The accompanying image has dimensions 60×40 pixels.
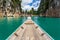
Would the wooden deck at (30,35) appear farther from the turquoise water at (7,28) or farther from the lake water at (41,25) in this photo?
the turquoise water at (7,28)

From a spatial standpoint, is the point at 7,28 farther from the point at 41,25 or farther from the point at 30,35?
the point at 30,35

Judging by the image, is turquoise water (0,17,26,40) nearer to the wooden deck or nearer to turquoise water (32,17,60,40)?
turquoise water (32,17,60,40)

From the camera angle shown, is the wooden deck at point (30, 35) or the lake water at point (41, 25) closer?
the wooden deck at point (30, 35)

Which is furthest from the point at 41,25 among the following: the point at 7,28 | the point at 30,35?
the point at 30,35

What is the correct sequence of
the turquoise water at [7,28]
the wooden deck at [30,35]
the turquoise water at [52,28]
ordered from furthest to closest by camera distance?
the turquoise water at [52,28]
the turquoise water at [7,28]
the wooden deck at [30,35]

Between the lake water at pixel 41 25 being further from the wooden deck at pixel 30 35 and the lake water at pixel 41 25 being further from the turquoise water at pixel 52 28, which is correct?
the wooden deck at pixel 30 35

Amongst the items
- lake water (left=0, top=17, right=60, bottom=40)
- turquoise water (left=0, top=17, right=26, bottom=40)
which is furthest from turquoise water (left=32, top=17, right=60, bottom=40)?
turquoise water (left=0, top=17, right=26, bottom=40)

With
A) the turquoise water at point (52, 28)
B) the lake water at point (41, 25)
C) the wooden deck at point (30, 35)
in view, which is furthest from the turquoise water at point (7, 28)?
the wooden deck at point (30, 35)

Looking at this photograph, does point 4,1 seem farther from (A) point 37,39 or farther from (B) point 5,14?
(A) point 37,39

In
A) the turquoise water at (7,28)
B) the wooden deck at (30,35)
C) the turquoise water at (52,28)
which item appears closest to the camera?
the wooden deck at (30,35)

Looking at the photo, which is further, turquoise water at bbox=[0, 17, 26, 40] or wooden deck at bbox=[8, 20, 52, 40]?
turquoise water at bbox=[0, 17, 26, 40]

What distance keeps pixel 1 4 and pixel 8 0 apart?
30.0ft

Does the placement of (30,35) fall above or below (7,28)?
above

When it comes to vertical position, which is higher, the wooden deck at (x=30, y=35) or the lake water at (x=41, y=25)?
the wooden deck at (x=30, y=35)
